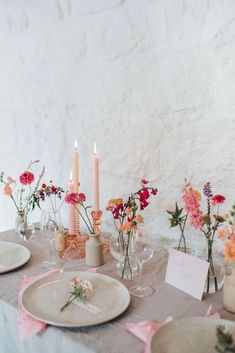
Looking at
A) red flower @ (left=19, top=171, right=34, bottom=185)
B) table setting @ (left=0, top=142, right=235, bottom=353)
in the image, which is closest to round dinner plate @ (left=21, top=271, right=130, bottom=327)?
table setting @ (left=0, top=142, right=235, bottom=353)

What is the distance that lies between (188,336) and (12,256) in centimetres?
68

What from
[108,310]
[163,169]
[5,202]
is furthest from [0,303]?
[5,202]

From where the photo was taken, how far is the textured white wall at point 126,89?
3.80 feet

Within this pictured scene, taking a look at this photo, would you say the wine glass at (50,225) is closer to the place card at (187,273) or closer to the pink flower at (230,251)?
the place card at (187,273)

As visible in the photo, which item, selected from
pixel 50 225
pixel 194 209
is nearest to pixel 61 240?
pixel 50 225

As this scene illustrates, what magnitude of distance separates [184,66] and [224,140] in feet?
0.99

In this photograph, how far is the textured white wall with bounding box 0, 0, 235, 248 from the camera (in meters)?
1.16

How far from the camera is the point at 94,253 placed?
1.10 metres

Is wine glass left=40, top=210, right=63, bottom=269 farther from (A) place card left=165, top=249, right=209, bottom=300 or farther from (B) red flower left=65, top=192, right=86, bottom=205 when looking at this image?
(A) place card left=165, top=249, right=209, bottom=300

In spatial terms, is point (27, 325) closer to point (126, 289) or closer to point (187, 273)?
point (126, 289)

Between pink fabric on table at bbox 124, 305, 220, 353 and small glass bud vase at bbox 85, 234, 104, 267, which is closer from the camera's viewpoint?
pink fabric on table at bbox 124, 305, 220, 353

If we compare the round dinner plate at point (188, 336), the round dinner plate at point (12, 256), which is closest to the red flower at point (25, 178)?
the round dinner plate at point (12, 256)

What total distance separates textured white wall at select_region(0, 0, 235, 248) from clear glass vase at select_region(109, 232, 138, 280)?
1.17 feet

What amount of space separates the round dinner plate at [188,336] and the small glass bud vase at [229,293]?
0.32ft
